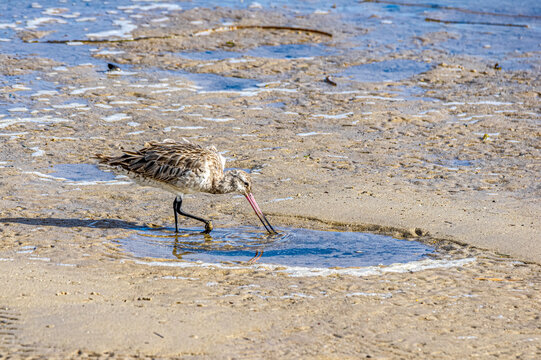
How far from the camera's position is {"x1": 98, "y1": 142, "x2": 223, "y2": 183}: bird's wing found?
Answer: 7.56m

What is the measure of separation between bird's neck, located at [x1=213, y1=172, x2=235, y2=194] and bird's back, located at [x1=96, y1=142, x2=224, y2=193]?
35 millimetres

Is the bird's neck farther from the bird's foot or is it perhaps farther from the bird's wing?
the bird's foot

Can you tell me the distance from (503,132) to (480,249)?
139 inches

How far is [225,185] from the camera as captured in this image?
25.2ft

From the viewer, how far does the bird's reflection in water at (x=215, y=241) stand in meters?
6.98

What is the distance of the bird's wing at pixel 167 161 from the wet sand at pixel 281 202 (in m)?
0.44

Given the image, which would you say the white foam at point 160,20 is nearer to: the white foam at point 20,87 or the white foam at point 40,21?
the white foam at point 40,21

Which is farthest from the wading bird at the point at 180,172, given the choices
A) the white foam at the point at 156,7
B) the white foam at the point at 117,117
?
the white foam at the point at 156,7

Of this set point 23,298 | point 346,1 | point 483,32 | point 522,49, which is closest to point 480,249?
point 23,298

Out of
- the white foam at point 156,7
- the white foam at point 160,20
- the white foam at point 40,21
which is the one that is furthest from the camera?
the white foam at point 156,7

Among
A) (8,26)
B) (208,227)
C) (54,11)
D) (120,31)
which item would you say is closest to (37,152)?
(208,227)

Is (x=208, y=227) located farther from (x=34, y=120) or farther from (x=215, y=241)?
(x=34, y=120)

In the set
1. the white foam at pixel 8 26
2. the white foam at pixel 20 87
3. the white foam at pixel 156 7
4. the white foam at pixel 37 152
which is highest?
the white foam at pixel 156 7

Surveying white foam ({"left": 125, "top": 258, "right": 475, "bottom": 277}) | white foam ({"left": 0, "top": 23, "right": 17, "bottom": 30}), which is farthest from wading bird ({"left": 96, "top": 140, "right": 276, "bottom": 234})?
white foam ({"left": 0, "top": 23, "right": 17, "bottom": 30})
